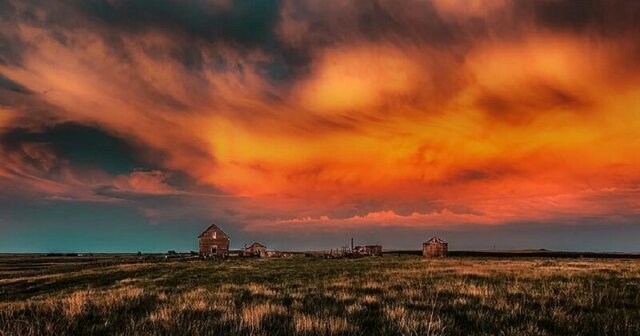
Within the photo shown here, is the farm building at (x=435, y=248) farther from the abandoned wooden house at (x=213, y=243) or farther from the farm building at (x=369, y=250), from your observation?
the abandoned wooden house at (x=213, y=243)

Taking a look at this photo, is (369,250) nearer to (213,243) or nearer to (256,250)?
(256,250)

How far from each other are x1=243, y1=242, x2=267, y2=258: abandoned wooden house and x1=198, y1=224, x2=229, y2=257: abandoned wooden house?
1020 centimetres

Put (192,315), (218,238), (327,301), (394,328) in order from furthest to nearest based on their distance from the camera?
(218,238), (327,301), (192,315), (394,328)

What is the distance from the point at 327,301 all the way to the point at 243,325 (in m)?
5.50

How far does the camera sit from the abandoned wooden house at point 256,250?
114125mm

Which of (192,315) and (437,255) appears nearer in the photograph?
(192,315)

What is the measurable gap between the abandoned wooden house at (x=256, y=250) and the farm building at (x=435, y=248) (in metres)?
37.6

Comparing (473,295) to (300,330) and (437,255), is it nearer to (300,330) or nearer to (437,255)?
(300,330)

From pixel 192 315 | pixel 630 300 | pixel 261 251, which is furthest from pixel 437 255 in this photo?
pixel 192 315

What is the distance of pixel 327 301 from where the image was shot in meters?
14.4

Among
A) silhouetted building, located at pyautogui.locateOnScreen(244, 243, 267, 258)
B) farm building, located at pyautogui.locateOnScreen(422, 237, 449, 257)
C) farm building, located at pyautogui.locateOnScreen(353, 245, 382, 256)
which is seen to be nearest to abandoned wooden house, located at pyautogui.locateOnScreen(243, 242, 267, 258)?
silhouetted building, located at pyautogui.locateOnScreen(244, 243, 267, 258)

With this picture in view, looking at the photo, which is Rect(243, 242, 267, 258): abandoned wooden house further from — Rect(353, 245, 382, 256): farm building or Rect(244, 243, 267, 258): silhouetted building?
Rect(353, 245, 382, 256): farm building

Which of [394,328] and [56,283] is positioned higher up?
[394,328]

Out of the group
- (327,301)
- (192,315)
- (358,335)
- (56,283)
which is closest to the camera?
(358,335)
